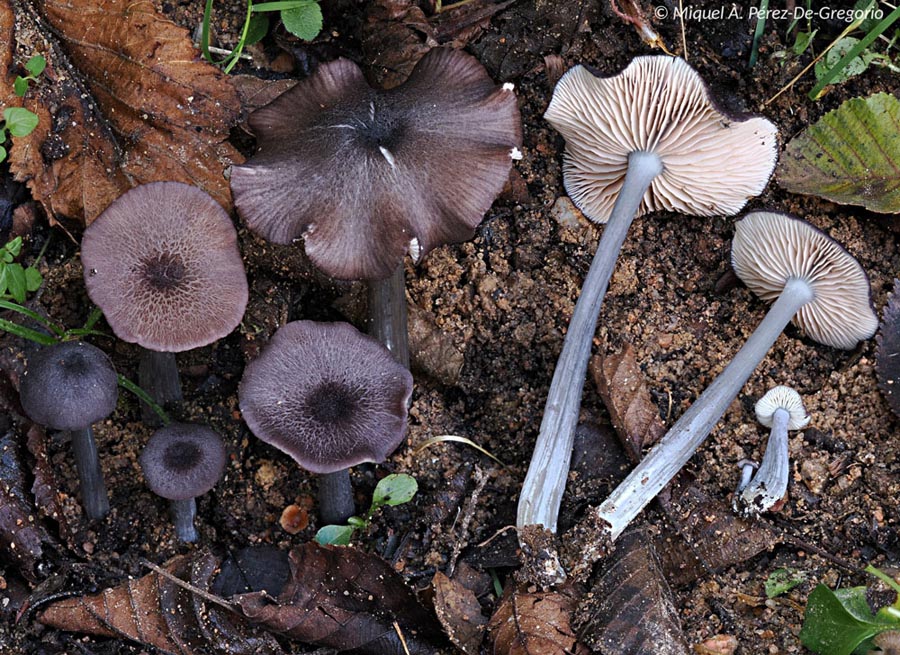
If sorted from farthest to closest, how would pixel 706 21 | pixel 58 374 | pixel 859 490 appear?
pixel 706 21
pixel 859 490
pixel 58 374

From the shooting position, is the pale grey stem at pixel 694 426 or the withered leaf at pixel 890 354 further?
the withered leaf at pixel 890 354

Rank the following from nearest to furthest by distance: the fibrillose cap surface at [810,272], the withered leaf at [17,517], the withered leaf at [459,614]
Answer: the withered leaf at [459,614] → the withered leaf at [17,517] → the fibrillose cap surface at [810,272]

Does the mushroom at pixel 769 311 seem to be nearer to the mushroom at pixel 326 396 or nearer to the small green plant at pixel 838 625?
the small green plant at pixel 838 625

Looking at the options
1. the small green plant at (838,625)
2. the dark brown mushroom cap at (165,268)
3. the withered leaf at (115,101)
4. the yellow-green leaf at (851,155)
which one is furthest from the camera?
the yellow-green leaf at (851,155)

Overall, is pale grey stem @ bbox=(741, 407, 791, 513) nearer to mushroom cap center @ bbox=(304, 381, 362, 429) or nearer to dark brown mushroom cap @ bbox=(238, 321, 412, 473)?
dark brown mushroom cap @ bbox=(238, 321, 412, 473)

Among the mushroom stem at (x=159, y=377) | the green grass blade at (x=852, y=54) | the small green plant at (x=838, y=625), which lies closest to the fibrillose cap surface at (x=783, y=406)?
the small green plant at (x=838, y=625)

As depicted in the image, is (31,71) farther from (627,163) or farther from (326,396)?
(627,163)

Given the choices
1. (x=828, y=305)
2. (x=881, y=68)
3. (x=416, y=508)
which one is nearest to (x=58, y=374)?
(x=416, y=508)

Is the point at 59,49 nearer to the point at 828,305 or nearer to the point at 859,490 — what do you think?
the point at 828,305
